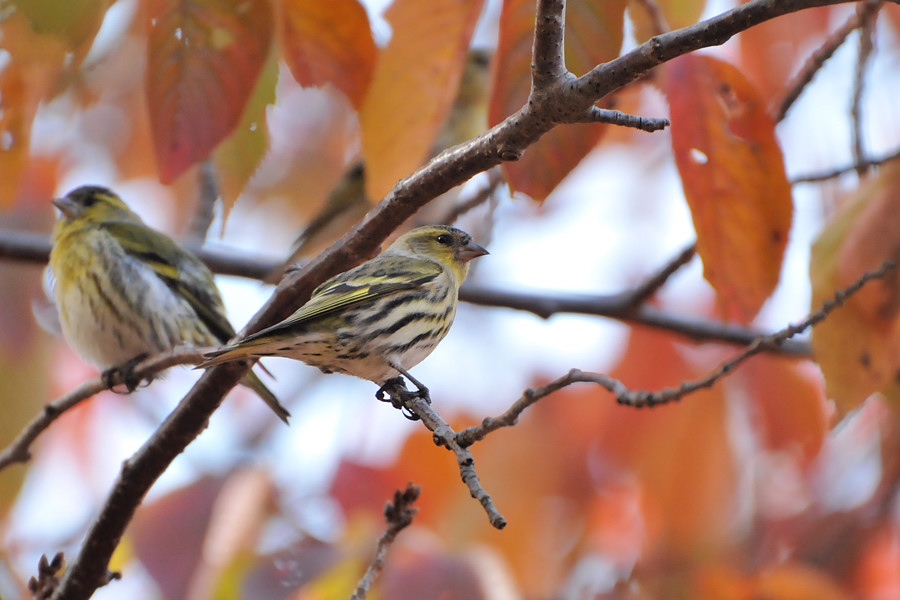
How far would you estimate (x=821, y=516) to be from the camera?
6.02 metres

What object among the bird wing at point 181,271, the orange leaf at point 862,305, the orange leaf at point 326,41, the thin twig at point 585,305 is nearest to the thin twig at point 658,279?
the thin twig at point 585,305

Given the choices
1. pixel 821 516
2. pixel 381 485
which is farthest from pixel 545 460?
pixel 821 516

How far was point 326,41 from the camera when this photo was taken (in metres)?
2.71

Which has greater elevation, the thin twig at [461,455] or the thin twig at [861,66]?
the thin twig at [861,66]

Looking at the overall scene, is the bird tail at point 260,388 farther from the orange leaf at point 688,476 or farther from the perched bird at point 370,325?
the orange leaf at point 688,476

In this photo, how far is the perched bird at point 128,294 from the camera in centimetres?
476

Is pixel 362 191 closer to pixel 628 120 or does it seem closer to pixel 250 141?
pixel 250 141

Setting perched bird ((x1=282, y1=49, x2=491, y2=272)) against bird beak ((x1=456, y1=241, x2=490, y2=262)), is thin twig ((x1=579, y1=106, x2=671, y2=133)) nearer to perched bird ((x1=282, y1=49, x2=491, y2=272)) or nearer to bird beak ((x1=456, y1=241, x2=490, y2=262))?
bird beak ((x1=456, y1=241, x2=490, y2=262))

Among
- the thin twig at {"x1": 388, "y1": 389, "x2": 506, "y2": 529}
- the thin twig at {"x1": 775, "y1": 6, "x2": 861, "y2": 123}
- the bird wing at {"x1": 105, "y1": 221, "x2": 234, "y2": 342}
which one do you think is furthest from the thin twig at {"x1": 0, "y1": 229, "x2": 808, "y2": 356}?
the thin twig at {"x1": 388, "y1": 389, "x2": 506, "y2": 529}

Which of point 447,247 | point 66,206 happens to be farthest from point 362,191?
point 447,247

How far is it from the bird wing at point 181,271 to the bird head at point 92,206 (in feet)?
0.83

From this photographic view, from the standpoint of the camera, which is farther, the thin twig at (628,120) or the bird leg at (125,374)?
the bird leg at (125,374)

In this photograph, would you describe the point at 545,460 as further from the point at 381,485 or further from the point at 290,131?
the point at 290,131

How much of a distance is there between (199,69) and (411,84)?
63cm
